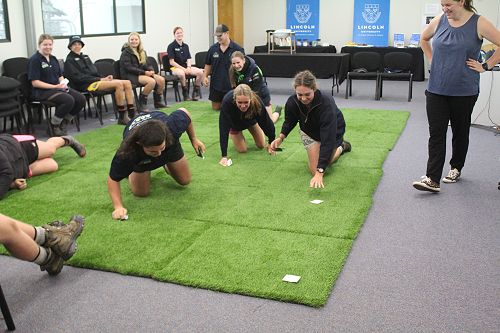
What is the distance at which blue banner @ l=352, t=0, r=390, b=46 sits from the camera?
501 inches

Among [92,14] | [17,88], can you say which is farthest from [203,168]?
[92,14]

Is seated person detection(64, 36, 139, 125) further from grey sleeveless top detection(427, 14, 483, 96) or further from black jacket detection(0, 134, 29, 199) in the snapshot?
grey sleeveless top detection(427, 14, 483, 96)

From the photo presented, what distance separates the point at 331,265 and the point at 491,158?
124 inches

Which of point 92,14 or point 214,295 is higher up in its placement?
point 92,14

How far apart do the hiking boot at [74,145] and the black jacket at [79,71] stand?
2.06 m

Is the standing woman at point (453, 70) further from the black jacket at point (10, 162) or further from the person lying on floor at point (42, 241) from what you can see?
the black jacket at point (10, 162)

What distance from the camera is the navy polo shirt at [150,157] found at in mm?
3674

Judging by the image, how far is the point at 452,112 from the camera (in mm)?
4375

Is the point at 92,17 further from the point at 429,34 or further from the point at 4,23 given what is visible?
the point at 429,34

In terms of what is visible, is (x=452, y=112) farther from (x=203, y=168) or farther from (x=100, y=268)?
(x=100, y=268)

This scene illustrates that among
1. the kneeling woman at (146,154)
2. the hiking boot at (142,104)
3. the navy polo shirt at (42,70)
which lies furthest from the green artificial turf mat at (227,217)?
the hiking boot at (142,104)

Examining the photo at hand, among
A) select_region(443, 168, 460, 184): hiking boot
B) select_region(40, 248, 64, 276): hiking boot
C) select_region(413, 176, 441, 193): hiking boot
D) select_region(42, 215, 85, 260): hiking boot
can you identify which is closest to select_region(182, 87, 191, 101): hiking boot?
select_region(443, 168, 460, 184): hiking boot

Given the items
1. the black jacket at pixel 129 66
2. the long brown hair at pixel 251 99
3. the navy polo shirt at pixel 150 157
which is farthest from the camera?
the black jacket at pixel 129 66

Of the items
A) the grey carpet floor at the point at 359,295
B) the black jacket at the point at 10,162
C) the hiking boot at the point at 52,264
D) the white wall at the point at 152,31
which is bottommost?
the grey carpet floor at the point at 359,295
